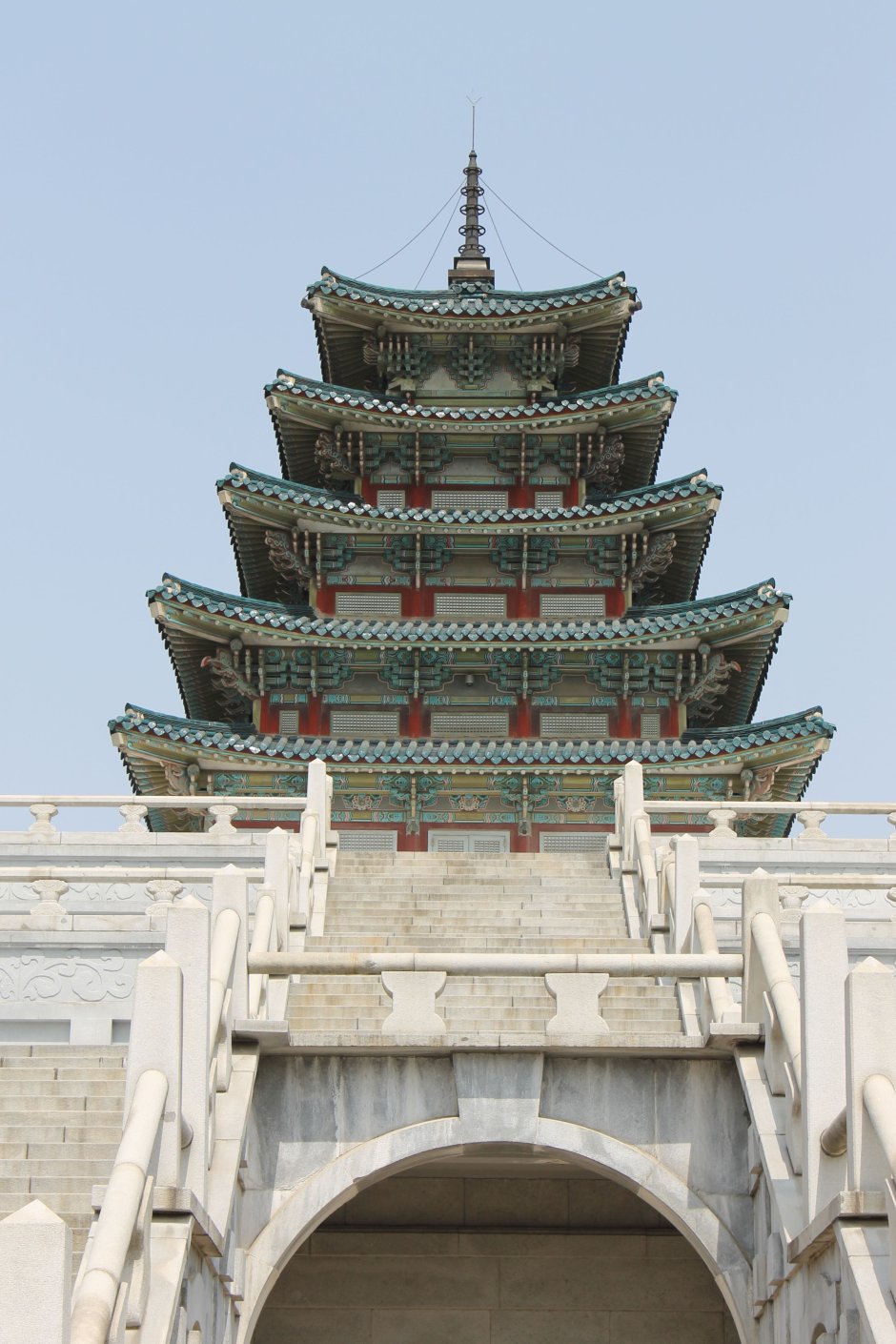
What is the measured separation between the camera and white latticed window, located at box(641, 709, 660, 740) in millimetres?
29688

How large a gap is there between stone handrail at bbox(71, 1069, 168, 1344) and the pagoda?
17.9 metres

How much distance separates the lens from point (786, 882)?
60.5 feet

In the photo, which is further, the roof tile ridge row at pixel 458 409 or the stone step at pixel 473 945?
the roof tile ridge row at pixel 458 409

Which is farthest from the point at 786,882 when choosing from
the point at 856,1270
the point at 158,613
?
the point at 158,613

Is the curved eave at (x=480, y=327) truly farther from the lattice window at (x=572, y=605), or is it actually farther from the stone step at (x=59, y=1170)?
the stone step at (x=59, y=1170)

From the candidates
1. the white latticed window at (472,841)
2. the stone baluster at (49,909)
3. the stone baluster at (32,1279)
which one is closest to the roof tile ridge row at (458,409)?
the white latticed window at (472,841)

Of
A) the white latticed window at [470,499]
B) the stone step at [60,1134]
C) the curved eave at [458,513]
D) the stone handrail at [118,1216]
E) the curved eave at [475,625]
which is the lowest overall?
the stone handrail at [118,1216]

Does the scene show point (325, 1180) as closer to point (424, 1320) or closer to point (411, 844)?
point (424, 1320)

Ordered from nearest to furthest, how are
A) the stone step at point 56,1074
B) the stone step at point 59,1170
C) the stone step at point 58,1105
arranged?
the stone step at point 59,1170 < the stone step at point 58,1105 < the stone step at point 56,1074

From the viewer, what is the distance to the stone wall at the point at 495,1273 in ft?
47.5

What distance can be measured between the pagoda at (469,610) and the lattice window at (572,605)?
0.03 meters

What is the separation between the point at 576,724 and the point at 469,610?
2.50 m

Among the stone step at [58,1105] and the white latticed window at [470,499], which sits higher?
the white latticed window at [470,499]

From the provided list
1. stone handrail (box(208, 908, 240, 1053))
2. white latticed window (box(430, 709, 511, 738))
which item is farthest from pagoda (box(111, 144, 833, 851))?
stone handrail (box(208, 908, 240, 1053))
